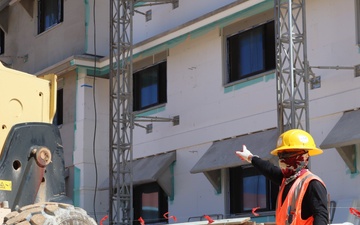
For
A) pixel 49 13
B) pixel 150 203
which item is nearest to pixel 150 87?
pixel 150 203

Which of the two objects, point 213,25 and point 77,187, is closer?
point 213,25

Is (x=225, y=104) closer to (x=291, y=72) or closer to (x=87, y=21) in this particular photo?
(x=291, y=72)

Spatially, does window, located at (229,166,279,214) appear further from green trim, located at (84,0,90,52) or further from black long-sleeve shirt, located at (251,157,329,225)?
black long-sleeve shirt, located at (251,157,329,225)

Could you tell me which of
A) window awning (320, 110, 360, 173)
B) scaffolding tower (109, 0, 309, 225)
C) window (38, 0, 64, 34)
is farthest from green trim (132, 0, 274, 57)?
window (38, 0, 64, 34)

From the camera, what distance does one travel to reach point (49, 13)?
27.5m

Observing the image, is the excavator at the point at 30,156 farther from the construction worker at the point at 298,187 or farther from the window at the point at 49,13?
the window at the point at 49,13

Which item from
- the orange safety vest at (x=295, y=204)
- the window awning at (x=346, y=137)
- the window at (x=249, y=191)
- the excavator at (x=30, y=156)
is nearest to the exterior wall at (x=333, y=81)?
the window awning at (x=346, y=137)

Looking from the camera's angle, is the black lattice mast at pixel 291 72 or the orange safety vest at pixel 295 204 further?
the black lattice mast at pixel 291 72

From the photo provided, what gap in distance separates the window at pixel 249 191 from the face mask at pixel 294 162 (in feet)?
39.2

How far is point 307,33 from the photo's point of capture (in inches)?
714

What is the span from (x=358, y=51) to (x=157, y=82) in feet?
24.0

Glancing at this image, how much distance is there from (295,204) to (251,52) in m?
13.6

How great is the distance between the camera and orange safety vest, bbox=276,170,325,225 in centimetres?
631

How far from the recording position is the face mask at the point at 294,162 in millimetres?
6555
